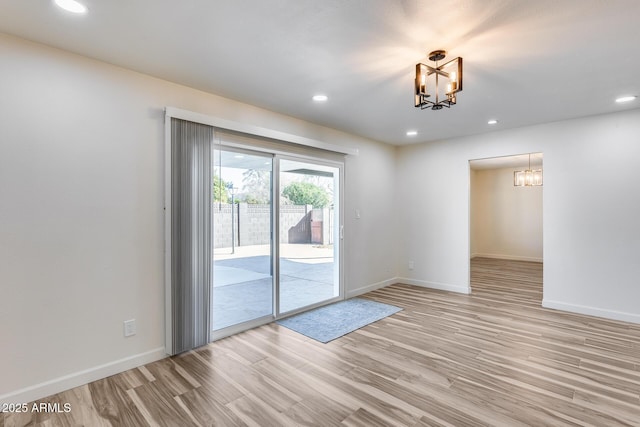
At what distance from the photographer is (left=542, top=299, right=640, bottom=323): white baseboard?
379cm

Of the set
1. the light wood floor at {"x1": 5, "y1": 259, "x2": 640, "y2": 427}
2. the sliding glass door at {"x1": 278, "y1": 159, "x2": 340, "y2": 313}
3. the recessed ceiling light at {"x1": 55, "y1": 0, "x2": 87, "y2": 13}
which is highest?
the recessed ceiling light at {"x1": 55, "y1": 0, "x2": 87, "y2": 13}

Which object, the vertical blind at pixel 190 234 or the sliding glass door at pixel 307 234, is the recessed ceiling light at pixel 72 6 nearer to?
the vertical blind at pixel 190 234

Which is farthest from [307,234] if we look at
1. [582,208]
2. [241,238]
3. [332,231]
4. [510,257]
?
[510,257]

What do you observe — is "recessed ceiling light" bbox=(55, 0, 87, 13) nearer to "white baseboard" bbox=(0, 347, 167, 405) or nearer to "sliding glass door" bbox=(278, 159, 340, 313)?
"sliding glass door" bbox=(278, 159, 340, 313)

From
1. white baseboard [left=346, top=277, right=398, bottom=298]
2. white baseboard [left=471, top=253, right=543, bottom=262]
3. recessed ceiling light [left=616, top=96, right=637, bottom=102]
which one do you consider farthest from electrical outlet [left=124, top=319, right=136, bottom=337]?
white baseboard [left=471, top=253, right=543, bottom=262]

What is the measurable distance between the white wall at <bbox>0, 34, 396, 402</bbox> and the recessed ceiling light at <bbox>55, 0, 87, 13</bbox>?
70 cm

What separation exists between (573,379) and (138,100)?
4409 millimetres

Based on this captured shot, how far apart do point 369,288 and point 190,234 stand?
3310 mm

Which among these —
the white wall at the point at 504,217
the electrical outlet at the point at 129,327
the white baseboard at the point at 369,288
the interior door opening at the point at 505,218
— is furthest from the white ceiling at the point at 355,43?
the white wall at the point at 504,217

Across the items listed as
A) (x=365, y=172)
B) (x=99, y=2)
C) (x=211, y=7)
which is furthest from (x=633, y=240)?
(x=99, y=2)

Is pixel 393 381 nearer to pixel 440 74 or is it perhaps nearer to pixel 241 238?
pixel 241 238

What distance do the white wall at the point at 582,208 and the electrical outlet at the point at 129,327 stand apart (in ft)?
15.3

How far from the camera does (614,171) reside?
391cm

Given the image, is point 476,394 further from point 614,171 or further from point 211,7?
point 614,171
